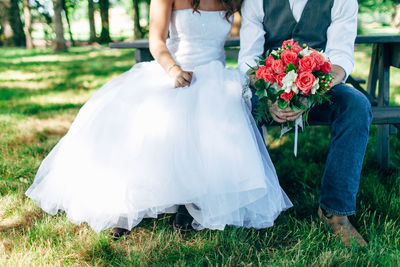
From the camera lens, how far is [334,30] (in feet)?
8.56

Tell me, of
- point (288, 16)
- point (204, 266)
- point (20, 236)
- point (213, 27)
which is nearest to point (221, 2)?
point (213, 27)

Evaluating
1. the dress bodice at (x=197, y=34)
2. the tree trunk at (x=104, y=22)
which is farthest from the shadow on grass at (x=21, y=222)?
the tree trunk at (x=104, y=22)

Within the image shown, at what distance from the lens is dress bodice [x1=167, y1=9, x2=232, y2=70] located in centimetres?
267

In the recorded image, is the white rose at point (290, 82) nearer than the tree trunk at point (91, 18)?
Yes

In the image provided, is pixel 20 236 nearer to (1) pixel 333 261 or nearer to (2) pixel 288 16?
(1) pixel 333 261

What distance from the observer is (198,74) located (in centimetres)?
247

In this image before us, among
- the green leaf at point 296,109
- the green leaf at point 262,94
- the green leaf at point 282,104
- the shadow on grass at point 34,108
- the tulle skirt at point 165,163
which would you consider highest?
the green leaf at point 262,94

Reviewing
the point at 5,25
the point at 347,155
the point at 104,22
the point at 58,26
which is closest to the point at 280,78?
the point at 347,155

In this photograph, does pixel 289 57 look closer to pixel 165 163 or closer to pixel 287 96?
pixel 287 96

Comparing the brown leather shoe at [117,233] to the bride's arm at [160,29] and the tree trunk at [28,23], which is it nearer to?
the bride's arm at [160,29]

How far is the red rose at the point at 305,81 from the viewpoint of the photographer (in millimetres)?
1947

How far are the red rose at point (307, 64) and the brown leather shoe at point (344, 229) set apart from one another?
2.97ft

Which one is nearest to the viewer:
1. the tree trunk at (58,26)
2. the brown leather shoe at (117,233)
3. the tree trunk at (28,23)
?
the brown leather shoe at (117,233)

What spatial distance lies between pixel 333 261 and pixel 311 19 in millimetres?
1671
